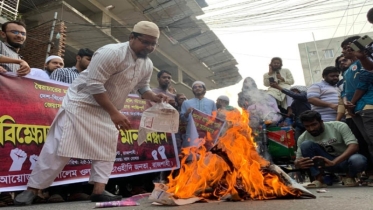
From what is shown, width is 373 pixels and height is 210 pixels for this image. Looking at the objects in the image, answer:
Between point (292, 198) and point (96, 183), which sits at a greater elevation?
point (96, 183)

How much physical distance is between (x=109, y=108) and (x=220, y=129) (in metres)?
3.14

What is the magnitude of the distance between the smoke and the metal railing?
736cm

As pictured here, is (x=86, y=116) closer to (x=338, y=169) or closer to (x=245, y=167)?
(x=245, y=167)

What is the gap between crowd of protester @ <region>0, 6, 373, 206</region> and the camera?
9.14ft

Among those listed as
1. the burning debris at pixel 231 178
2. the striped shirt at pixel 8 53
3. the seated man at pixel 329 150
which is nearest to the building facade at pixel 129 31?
the striped shirt at pixel 8 53

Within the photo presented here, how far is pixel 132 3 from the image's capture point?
12812 millimetres

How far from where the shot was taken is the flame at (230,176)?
242 centimetres

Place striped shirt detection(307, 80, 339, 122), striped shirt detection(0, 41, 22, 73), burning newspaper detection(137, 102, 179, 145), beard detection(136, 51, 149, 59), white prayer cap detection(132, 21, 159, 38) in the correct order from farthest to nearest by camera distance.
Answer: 1. striped shirt detection(307, 80, 339, 122)
2. striped shirt detection(0, 41, 22, 73)
3. burning newspaper detection(137, 102, 179, 145)
4. beard detection(136, 51, 149, 59)
5. white prayer cap detection(132, 21, 159, 38)

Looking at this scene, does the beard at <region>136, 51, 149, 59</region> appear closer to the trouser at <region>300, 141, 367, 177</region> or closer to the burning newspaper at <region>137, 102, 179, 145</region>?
the burning newspaper at <region>137, 102, 179, 145</region>

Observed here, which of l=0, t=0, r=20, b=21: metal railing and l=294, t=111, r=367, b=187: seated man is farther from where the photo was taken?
l=0, t=0, r=20, b=21: metal railing

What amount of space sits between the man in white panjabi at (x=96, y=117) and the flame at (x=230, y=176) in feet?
2.27

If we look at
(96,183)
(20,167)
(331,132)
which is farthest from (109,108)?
(331,132)

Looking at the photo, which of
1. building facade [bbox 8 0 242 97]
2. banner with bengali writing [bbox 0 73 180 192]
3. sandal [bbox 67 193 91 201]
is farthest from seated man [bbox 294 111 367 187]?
building facade [bbox 8 0 242 97]

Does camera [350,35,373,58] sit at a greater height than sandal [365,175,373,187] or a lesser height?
greater
